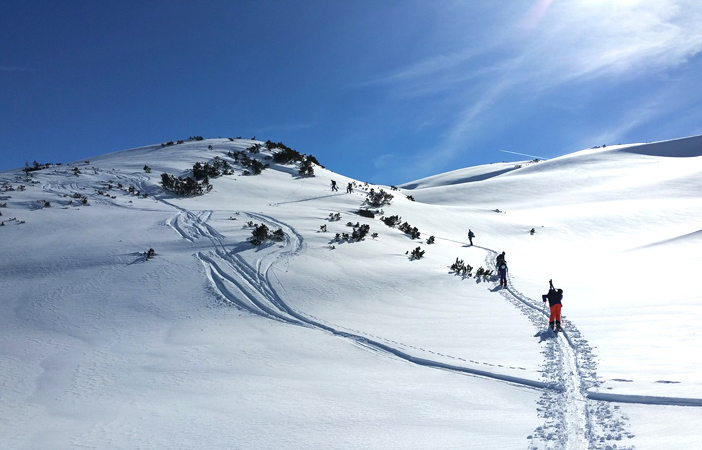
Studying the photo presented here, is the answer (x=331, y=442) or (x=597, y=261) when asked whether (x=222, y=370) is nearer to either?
(x=331, y=442)

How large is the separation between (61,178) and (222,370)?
21669mm

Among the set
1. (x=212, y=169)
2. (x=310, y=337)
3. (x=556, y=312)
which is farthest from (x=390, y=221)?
(x=310, y=337)

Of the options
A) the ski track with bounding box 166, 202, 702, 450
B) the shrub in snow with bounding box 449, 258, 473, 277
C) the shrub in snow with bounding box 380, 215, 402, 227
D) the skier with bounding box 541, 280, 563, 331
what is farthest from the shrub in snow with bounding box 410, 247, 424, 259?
the skier with bounding box 541, 280, 563, 331

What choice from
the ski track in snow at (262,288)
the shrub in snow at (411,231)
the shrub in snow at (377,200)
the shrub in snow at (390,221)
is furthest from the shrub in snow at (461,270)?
the shrub in snow at (377,200)

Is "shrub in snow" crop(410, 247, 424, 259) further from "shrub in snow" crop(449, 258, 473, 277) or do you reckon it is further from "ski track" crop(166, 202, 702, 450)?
"ski track" crop(166, 202, 702, 450)

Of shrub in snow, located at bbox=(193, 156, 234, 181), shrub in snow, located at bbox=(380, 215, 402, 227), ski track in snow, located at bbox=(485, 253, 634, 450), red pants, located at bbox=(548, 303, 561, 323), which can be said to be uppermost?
shrub in snow, located at bbox=(193, 156, 234, 181)

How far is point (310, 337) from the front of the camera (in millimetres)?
7855

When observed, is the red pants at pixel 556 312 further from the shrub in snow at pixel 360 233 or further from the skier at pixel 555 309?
the shrub in snow at pixel 360 233

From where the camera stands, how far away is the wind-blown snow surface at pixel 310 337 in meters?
4.62

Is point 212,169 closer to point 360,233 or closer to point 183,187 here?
point 183,187

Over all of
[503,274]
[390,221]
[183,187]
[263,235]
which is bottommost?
[503,274]

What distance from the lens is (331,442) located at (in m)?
4.36

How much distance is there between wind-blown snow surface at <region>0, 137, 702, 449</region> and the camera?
4.62 m

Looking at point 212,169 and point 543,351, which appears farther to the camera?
point 212,169
